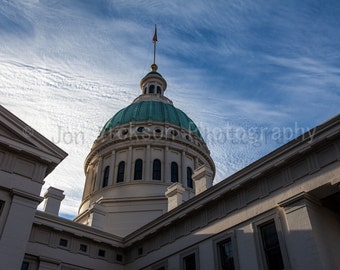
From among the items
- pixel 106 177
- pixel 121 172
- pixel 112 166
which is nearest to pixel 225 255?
pixel 121 172

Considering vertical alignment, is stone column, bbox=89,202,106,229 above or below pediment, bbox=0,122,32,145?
above

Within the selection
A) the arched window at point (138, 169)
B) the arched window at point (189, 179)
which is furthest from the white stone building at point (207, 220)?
the arched window at point (189, 179)

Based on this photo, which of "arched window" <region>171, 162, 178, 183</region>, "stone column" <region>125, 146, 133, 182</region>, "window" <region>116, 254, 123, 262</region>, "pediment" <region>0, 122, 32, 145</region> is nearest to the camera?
"pediment" <region>0, 122, 32, 145</region>

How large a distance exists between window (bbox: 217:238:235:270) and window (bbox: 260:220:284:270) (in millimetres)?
1888

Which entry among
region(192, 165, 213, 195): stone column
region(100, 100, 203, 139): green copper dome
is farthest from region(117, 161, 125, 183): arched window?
region(192, 165, 213, 195): stone column

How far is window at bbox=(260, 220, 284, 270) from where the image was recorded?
1680 cm

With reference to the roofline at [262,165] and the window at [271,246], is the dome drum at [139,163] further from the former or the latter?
the window at [271,246]

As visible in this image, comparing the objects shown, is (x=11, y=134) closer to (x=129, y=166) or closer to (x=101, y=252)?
(x=101, y=252)

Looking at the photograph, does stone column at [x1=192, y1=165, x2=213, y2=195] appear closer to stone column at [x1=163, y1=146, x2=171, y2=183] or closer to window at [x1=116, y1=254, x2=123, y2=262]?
window at [x1=116, y1=254, x2=123, y2=262]

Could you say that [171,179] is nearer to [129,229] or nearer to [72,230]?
[129,229]

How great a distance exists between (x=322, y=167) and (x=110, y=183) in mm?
25832

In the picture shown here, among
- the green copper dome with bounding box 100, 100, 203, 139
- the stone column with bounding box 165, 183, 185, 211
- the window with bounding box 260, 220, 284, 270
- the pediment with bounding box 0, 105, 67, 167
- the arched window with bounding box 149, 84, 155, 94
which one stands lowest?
the window with bounding box 260, 220, 284, 270

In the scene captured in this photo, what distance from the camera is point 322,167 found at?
16641 mm

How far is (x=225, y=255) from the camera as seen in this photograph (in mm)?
19156
